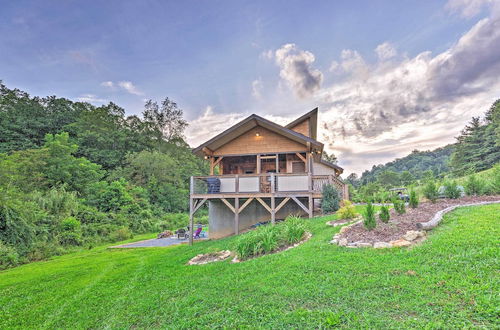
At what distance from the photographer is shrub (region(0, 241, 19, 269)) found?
996 cm

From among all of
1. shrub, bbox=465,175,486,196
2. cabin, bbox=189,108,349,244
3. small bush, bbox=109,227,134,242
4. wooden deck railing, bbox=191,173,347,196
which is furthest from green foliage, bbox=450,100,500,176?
small bush, bbox=109,227,134,242

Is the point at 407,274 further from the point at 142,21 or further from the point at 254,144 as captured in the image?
the point at 142,21

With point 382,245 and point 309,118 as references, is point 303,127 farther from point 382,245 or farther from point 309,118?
point 382,245

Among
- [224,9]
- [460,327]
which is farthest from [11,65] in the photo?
[460,327]

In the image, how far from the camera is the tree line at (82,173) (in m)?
12.5

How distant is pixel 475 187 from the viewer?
31.7 ft

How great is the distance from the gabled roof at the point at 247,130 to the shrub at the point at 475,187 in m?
6.37

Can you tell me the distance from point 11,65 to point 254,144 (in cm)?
2279

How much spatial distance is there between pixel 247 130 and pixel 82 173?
17.0m

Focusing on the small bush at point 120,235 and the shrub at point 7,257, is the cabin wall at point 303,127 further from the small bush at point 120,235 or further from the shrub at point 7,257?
the shrub at point 7,257

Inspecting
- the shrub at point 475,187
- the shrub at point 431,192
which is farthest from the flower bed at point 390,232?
the shrub at point 475,187

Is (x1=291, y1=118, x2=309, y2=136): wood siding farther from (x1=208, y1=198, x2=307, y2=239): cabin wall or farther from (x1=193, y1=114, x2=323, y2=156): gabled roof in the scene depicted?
(x1=208, y1=198, x2=307, y2=239): cabin wall

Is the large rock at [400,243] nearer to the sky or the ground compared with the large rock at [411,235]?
nearer to the ground

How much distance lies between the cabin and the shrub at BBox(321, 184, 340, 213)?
0.35m
